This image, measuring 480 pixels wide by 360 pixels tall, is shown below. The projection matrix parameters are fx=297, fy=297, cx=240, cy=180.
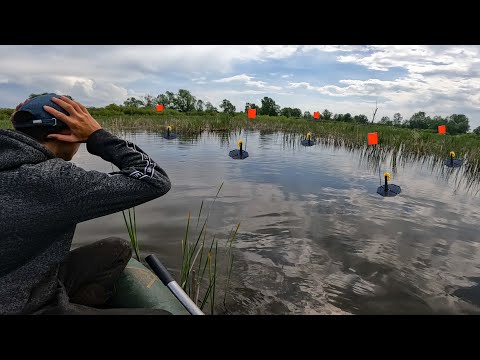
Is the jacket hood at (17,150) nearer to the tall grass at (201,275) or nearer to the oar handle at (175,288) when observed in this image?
the oar handle at (175,288)

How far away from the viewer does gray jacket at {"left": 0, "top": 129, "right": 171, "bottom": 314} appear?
1014 millimetres

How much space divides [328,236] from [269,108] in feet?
141

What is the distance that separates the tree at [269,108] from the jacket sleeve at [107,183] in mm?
44581

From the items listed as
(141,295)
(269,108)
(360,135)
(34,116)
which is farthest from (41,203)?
(269,108)

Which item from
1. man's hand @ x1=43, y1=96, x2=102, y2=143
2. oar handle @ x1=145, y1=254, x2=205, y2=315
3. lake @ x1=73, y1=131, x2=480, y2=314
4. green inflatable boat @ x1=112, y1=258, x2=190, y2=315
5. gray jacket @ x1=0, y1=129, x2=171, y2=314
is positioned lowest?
lake @ x1=73, y1=131, x2=480, y2=314

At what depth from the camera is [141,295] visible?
195 centimetres

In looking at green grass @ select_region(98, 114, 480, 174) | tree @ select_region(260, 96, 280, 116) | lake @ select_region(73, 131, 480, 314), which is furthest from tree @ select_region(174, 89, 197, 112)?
lake @ select_region(73, 131, 480, 314)

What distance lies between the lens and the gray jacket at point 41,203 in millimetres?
1014

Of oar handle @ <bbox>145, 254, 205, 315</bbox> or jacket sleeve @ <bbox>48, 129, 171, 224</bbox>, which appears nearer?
jacket sleeve @ <bbox>48, 129, 171, 224</bbox>

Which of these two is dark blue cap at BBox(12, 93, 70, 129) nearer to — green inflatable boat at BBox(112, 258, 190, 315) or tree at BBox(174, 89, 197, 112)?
green inflatable boat at BBox(112, 258, 190, 315)

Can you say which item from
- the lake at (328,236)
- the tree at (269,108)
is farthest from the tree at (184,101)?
the lake at (328,236)

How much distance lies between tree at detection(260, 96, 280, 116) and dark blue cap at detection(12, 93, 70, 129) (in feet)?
147
